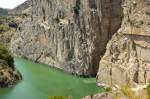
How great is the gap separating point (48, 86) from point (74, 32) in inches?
637

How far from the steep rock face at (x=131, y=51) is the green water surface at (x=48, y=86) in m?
2.60

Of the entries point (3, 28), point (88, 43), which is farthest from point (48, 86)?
point (3, 28)

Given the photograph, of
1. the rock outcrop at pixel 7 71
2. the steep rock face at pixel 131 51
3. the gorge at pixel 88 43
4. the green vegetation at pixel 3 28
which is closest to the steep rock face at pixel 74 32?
the gorge at pixel 88 43

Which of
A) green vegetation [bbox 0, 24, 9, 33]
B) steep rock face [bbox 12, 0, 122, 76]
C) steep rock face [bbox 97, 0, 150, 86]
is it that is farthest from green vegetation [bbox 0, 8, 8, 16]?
steep rock face [bbox 97, 0, 150, 86]

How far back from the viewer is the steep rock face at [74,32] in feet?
200

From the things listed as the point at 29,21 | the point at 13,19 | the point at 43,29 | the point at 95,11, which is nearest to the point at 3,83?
the point at 95,11

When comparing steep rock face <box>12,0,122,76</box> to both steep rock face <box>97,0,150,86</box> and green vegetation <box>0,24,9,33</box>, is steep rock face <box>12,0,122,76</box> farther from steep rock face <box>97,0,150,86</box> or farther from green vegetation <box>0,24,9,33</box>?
green vegetation <box>0,24,9,33</box>

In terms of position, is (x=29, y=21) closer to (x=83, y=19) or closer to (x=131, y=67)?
(x=83, y=19)

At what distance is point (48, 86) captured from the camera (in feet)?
168

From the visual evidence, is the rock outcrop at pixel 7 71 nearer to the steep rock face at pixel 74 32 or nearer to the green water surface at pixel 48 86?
the green water surface at pixel 48 86

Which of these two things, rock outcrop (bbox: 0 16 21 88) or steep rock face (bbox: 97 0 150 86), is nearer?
steep rock face (bbox: 97 0 150 86)

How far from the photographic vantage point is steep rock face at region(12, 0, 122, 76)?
6100 cm

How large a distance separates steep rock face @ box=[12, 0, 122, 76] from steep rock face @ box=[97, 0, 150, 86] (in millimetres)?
7958

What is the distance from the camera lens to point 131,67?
47031mm
